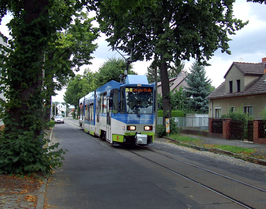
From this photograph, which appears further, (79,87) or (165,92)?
(79,87)

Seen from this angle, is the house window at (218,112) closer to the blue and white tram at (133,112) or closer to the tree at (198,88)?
the tree at (198,88)

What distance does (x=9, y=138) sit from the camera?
23.9 feet

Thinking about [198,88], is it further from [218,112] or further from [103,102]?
[103,102]

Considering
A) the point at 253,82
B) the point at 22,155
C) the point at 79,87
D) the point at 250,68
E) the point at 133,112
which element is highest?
the point at 79,87

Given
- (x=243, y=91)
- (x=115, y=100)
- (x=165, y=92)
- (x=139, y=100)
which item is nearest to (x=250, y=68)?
(x=243, y=91)

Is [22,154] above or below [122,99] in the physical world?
below

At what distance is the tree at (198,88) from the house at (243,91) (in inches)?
242

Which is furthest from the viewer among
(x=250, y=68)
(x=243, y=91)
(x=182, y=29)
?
(x=250, y=68)

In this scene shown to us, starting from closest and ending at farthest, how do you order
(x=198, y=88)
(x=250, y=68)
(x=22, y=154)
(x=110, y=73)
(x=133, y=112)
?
1. (x=22, y=154)
2. (x=133, y=112)
3. (x=250, y=68)
4. (x=198, y=88)
5. (x=110, y=73)

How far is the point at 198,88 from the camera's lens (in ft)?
130

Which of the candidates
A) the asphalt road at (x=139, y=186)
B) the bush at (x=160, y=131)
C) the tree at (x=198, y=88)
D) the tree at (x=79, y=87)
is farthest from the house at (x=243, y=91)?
the tree at (x=79, y=87)

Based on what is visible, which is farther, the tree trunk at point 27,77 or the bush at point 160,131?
the bush at point 160,131

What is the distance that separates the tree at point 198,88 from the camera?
3953 cm

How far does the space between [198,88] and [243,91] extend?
1185cm
